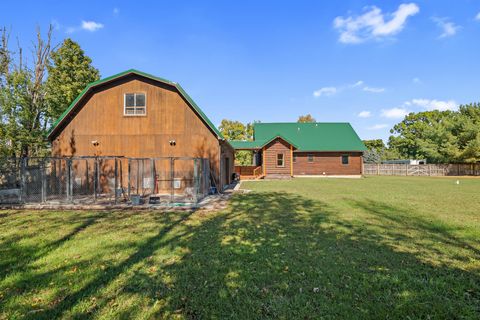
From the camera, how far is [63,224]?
7.58 metres

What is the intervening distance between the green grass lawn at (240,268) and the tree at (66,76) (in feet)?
60.2

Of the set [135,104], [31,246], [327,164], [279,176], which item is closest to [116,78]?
[135,104]

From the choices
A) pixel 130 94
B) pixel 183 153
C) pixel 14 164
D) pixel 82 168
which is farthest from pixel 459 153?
pixel 14 164

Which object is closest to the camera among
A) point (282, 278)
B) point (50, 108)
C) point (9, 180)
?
point (282, 278)

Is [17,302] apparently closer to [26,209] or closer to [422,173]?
[26,209]

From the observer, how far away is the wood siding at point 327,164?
31.7 meters

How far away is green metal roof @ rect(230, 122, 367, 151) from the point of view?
3166cm

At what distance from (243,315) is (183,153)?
11991 millimetres

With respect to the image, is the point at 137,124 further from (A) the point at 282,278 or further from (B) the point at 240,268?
(A) the point at 282,278

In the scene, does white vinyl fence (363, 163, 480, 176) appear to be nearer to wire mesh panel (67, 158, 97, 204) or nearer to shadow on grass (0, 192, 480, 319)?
shadow on grass (0, 192, 480, 319)

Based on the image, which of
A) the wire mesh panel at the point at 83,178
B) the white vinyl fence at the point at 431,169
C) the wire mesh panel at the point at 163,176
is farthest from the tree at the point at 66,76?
the white vinyl fence at the point at 431,169

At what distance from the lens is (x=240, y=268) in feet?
14.8

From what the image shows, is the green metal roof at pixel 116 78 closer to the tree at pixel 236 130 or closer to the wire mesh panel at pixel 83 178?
the wire mesh panel at pixel 83 178

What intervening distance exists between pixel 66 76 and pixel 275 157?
23849mm
